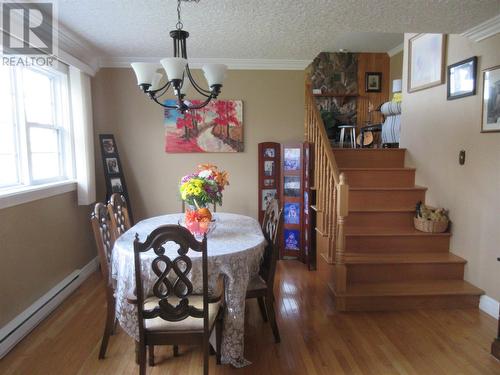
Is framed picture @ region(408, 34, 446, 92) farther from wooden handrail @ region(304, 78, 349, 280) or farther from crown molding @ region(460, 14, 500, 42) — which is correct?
wooden handrail @ region(304, 78, 349, 280)

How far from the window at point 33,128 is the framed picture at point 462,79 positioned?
3.89 metres

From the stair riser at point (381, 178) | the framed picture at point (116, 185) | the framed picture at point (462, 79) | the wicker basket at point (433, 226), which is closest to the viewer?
the framed picture at point (462, 79)

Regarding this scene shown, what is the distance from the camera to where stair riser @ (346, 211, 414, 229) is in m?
3.62

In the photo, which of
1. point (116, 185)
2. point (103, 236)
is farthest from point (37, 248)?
point (116, 185)

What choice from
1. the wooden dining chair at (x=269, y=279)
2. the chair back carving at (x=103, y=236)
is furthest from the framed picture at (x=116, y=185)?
the wooden dining chair at (x=269, y=279)

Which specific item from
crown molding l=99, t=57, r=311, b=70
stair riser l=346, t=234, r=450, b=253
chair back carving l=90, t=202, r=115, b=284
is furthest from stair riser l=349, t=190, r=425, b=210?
chair back carving l=90, t=202, r=115, b=284

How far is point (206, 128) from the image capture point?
4.25 m

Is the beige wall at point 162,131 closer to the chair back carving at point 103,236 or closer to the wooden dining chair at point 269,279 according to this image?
the wooden dining chair at point 269,279

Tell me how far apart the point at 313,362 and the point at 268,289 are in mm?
551

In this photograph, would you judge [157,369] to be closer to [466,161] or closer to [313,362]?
[313,362]

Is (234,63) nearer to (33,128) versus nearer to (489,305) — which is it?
(33,128)

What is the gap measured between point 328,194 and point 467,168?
1296mm

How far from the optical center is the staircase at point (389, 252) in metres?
2.96

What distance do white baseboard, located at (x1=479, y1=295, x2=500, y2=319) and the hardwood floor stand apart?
0.18ft
